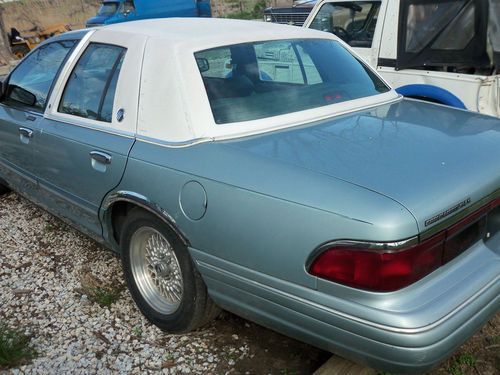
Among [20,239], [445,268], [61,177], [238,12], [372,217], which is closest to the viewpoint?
[372,217]

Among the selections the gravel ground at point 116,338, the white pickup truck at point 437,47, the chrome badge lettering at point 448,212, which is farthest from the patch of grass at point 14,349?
the white pickup truck at point 437,47

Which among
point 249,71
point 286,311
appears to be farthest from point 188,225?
point 249,71

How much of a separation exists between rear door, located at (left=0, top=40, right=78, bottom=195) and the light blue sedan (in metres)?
0.04

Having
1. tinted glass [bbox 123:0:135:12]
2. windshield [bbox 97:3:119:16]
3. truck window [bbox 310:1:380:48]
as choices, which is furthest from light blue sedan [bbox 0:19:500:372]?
windshield [bbox 97:3:119:16]

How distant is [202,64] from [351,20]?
3.74 meters

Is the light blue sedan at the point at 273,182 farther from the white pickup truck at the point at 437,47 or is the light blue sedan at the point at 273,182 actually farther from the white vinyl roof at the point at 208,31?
the white pickup truck at the point at 437,47

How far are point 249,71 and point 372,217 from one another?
1442mm

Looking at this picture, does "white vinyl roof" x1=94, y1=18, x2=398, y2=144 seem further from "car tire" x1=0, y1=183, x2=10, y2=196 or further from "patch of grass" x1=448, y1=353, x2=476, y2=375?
"car tire" x1=0, y1=183, x2=10, y2=196

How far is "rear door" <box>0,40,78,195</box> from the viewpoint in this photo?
3764 mm

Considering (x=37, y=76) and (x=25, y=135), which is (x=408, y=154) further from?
(x=37, y=76)

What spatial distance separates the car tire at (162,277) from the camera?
2.68 metres

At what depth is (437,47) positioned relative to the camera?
5105mm

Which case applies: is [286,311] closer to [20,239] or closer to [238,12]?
[20,239]

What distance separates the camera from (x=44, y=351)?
290 centimetres
